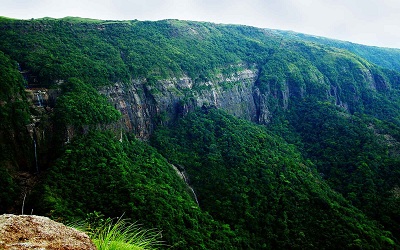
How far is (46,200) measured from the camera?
41375mm

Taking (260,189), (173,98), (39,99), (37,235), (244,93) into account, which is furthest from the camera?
(244,93)

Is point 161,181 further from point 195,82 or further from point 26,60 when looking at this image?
point 195,82

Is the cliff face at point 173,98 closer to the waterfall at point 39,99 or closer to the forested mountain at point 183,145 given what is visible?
the forested mountain at point 183,145

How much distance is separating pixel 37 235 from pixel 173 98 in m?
78.2

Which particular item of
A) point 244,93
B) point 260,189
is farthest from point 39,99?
point 244,93

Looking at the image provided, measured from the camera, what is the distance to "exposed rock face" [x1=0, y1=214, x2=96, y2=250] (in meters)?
6.03

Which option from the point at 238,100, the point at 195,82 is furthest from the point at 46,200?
the point at 238,100

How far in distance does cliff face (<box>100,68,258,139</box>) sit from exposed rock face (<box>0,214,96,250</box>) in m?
63.9

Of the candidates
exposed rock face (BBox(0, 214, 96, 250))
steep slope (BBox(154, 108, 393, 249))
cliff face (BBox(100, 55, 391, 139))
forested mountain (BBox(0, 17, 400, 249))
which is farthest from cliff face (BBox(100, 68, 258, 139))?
exposed rock face (BBox(0, 214, 96, 250))

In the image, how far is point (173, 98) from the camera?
3305 inches

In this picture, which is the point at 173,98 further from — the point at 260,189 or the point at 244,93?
the point at 260,189

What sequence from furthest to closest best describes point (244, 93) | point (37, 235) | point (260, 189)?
point (244, 93) → point (260, 189) → point (37, 235)

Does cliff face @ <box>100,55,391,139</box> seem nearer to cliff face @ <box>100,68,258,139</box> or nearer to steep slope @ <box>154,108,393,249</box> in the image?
cliff face @ <box>100,68,258,139</box>

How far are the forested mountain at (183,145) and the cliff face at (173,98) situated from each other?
0.37 metres
